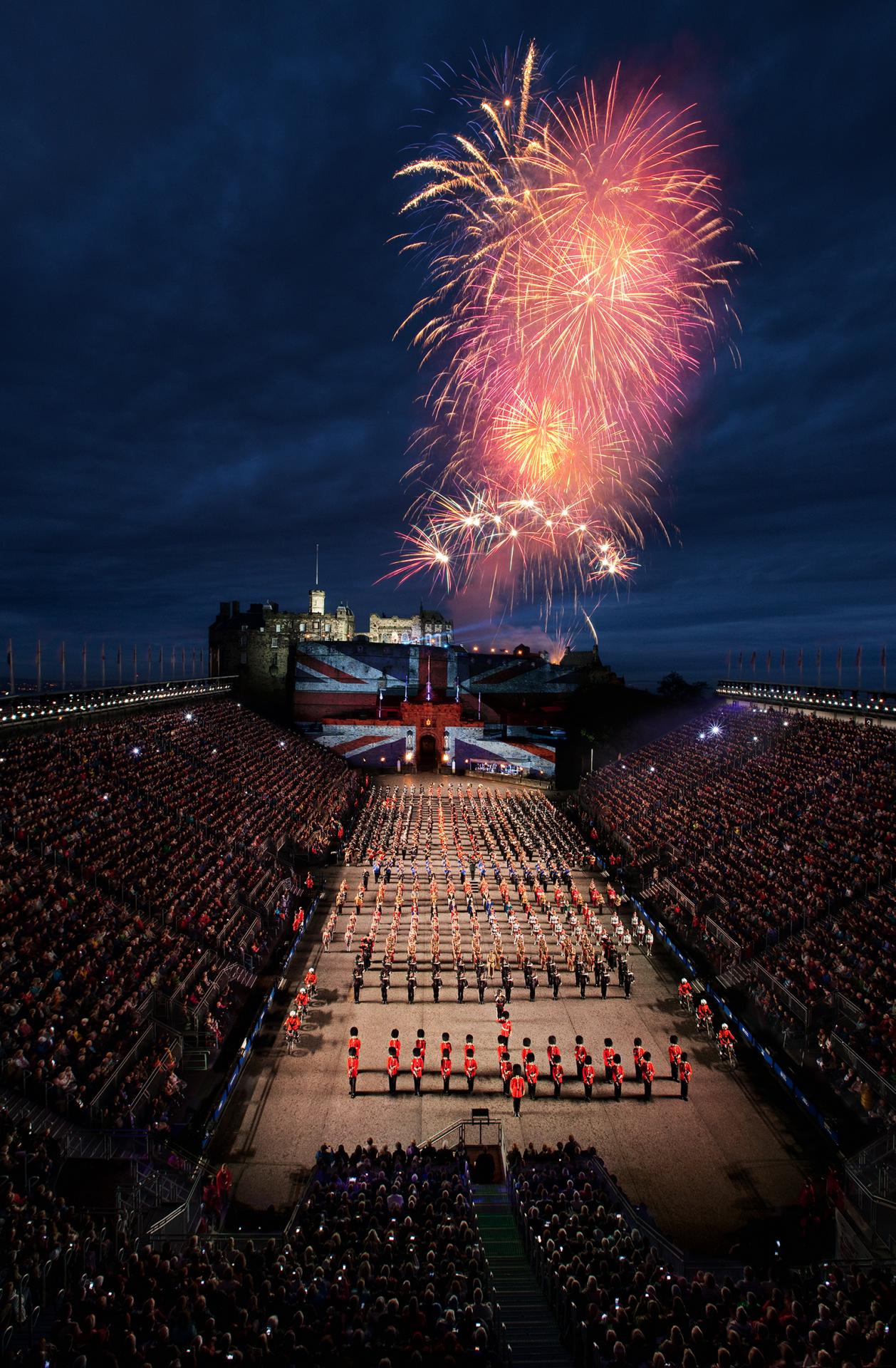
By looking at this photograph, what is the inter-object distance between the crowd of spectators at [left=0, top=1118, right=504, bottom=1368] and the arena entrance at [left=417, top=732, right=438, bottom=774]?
52.3m

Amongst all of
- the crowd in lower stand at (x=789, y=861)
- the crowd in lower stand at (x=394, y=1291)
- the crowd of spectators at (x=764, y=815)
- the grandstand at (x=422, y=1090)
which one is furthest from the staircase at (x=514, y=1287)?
the crowd of spectators at (x=764, y=815)

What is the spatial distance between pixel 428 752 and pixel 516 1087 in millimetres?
48726

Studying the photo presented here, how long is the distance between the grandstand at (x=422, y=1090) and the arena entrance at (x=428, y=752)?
2801 centimetres

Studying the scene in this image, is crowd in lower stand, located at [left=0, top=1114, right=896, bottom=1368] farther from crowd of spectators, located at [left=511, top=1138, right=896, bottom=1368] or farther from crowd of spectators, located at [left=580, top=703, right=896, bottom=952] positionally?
crowd of spectators, located at [left=580, top=703, right=896, bottom=952]

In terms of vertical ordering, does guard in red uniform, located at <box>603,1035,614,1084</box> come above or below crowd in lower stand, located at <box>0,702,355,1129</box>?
below

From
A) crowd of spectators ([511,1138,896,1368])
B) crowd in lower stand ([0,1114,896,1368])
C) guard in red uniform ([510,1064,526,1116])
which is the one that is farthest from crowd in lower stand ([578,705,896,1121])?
guard in red uniform ([510,1064,526,1116])

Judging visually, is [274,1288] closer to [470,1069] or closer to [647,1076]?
[470,1069]

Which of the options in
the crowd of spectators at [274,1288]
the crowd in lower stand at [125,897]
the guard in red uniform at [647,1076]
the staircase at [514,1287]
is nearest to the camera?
the crowd of spectators at [274,1288]

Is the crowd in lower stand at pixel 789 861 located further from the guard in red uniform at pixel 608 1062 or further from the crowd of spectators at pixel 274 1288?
the crowd of spectators at pixel 274 1288

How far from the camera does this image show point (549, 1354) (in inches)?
375

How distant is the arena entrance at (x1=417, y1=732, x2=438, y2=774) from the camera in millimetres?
64625

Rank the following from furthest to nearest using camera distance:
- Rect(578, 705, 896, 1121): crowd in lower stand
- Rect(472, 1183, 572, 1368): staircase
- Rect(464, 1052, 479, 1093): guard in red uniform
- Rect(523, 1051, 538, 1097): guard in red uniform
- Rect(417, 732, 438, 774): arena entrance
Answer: Rect(417, 732, 438, 774): arena entrance
Rect(578, 705, 896, 1121): crowd in lower stand
Rect(464, 1052, 479, 1093): guard in red uniform
Rect(523, 1051, 538, 1097): guard in red uniform
Rect(472, 1183, 572, 1368): staircase

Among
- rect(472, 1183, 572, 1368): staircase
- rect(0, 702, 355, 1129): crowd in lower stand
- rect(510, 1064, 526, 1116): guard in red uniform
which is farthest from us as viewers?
rect(510, 1064, 526, 1116): guard in red uniform

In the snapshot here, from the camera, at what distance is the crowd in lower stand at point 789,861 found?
717 inches
